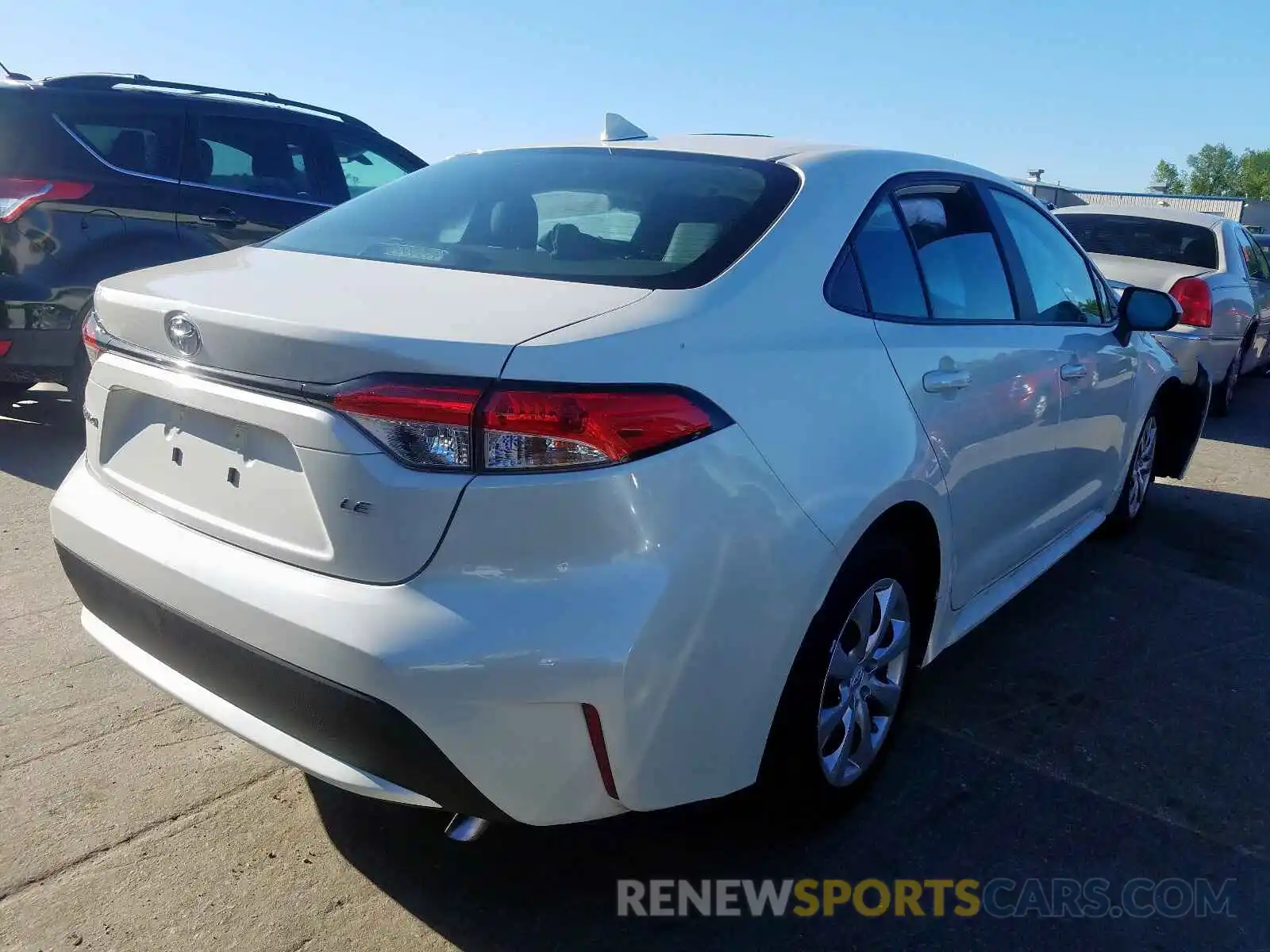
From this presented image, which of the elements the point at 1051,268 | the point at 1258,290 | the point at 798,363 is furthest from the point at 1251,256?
the point at 798,363

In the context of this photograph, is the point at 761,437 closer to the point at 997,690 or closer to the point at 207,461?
the point at 207,461

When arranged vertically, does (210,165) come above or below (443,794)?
above

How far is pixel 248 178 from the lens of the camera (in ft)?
20.3

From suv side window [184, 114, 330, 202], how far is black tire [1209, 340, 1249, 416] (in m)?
6.73

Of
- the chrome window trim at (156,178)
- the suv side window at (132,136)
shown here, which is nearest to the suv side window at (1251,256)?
the chrome window trim at (156,178)

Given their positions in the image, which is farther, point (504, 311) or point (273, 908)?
point (273, 908)

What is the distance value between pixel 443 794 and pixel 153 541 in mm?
837

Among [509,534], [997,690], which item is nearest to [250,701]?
[509,534]

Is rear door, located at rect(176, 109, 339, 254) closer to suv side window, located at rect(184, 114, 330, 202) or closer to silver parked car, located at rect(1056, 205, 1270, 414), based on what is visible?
suv side window, located at rect(184, 114, 330, 202)

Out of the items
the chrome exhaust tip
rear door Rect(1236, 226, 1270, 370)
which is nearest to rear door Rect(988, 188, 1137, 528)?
the chrome exhaust tip

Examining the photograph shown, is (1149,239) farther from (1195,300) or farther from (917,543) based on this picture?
(917,543)

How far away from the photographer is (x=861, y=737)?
8.82 feet

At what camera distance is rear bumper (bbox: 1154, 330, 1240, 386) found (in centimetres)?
736

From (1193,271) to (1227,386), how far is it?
4.10 feet
